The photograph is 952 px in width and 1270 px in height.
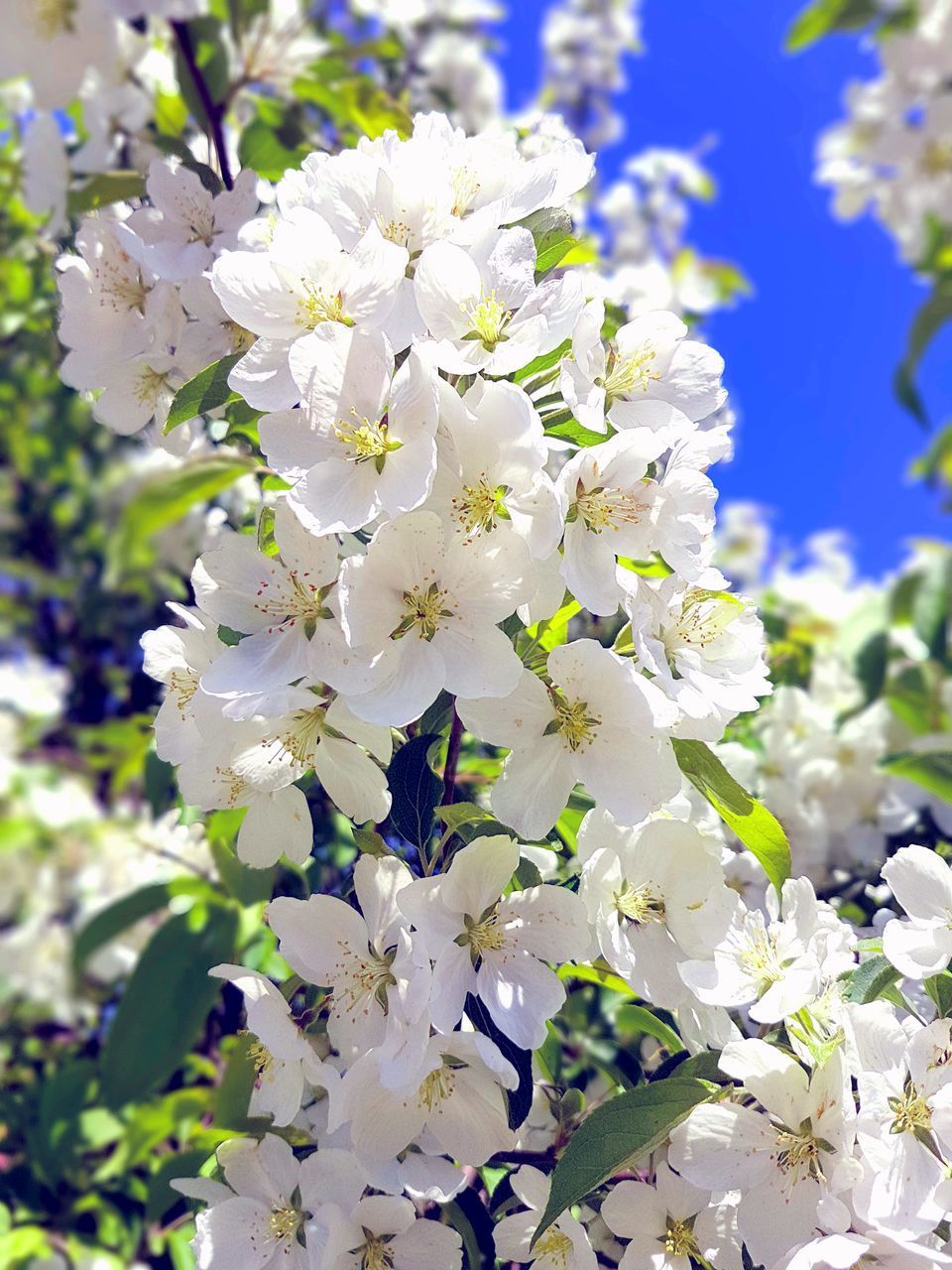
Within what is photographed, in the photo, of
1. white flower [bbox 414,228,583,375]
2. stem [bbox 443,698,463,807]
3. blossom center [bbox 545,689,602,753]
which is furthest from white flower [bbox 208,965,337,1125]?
white flower [bbox 414,228,583,375]

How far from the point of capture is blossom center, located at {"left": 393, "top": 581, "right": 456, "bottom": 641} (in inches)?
34.0

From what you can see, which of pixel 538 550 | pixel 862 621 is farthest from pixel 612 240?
pixel 538 550

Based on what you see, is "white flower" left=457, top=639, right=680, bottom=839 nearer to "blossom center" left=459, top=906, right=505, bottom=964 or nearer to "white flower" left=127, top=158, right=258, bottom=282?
"blossom center" left=459, top=906, right=505, bottom=964

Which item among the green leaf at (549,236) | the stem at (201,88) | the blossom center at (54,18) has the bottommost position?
the green leaf at (549,236)

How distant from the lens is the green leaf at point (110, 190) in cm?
159

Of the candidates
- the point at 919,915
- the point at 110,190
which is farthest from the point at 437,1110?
the point at 110,190

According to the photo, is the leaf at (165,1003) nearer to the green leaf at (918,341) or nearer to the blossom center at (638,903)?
the blossom center at (638,903)

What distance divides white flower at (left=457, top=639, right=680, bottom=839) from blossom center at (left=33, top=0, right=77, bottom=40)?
153 centimetres

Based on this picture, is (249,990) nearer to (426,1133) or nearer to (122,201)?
(426,1133)

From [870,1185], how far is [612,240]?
3966 millimetres

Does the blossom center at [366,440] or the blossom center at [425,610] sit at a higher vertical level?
the blossom center at [366,440]

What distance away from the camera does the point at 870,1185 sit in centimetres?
81

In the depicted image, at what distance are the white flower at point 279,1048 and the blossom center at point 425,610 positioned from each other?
0.32 m

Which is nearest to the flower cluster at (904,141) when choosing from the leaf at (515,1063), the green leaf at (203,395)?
the green leaf at (203,395)
